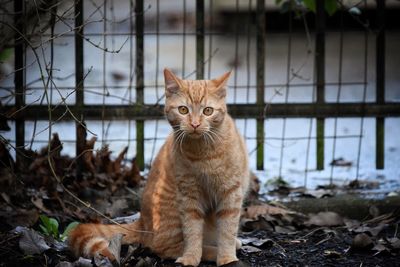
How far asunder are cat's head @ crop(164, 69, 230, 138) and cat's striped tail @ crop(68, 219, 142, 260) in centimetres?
63

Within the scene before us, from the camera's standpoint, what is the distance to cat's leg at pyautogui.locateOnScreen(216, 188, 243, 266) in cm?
350

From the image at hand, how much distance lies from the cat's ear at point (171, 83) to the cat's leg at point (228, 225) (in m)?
0.65

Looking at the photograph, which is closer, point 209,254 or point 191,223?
point 191,223

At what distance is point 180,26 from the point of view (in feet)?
43.1

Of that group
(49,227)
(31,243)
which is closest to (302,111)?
(49,227)

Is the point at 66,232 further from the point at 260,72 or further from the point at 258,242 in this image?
the point at 260,72

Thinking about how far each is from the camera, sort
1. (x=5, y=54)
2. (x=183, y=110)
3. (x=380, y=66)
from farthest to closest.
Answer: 1. (x=380, y=66)
2. (x=5, y=54)
3. (x=183, y=110)

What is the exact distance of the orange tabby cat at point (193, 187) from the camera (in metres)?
3.55

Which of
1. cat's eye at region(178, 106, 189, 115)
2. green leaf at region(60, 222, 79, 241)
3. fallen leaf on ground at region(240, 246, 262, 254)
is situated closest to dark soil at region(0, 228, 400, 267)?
fallen leaf on ground at region(240, 246, 262, 254)

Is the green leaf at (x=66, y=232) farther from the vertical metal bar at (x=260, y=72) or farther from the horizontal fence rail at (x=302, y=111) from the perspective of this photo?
the vertical metal bar at (x=260, y=72)

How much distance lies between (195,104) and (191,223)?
2.12 ft

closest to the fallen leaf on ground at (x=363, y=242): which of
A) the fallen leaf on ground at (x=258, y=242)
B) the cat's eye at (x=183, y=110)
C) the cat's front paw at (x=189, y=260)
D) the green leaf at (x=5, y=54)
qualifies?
the fallen leaf on ground at (x=258, y=242)

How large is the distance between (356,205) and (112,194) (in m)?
1.73

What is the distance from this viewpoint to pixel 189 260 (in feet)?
11.4
